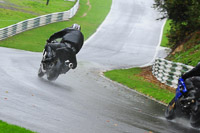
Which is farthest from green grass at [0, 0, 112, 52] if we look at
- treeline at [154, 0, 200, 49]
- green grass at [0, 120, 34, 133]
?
green grass at [0, 120, 34, 133]

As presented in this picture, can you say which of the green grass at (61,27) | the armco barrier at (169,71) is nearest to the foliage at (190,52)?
the armco barrier at (169,71)

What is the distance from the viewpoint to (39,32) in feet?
124

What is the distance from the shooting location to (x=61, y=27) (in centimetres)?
4253

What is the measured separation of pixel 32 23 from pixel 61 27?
4381 millimetres

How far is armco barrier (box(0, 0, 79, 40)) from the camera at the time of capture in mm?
31470

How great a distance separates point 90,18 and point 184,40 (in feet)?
79.9

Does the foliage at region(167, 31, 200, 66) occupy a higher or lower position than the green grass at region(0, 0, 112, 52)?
higher

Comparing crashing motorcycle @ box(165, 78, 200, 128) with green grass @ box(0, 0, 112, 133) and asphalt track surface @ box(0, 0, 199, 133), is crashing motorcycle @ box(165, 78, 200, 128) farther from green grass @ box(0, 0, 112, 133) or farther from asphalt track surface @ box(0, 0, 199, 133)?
green grass @ box(0, 0, 112, 133)

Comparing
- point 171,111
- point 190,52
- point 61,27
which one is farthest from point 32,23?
point 171,111

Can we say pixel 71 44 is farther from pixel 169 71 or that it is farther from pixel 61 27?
pixel 61 27

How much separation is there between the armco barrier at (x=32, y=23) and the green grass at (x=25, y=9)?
6.54ft

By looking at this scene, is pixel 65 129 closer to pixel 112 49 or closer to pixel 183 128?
pixel 183 128

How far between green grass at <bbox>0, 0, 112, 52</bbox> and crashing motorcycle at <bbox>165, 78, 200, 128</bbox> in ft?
60.3

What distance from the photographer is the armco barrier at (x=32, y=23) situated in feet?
103
